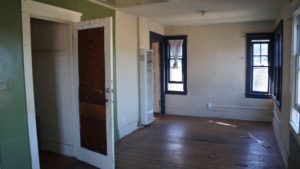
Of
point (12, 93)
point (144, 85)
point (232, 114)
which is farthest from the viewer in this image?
point (232, 114)

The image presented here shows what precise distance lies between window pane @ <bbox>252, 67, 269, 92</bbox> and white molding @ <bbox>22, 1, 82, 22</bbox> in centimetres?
454

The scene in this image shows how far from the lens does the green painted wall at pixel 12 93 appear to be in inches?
103

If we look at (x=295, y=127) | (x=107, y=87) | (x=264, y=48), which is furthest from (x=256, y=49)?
(x=107, y=87)

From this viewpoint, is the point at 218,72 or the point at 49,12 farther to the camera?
the point at 218,72

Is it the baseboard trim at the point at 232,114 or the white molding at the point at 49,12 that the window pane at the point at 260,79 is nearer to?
the baseboard trim at the point at 232,114

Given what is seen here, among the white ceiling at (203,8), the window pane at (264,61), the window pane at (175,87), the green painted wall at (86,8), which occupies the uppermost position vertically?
the white ceiling at (203,8)

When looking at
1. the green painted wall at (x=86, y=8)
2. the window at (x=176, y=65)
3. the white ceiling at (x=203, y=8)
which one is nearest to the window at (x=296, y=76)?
the white ceiling at (x=203, y=8)

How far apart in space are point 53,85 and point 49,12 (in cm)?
124

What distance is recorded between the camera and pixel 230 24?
20.9 feet

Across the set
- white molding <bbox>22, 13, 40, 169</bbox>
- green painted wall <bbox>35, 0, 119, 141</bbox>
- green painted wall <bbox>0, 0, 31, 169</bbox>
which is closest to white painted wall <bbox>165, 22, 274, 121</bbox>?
green painted wall <bbox>35, 0, 119, 141</bbox>

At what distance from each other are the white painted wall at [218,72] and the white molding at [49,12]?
12.5 ft

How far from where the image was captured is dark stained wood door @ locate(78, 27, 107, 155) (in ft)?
10.8

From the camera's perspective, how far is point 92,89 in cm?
344

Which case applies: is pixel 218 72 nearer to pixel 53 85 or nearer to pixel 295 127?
pixel 295 127
